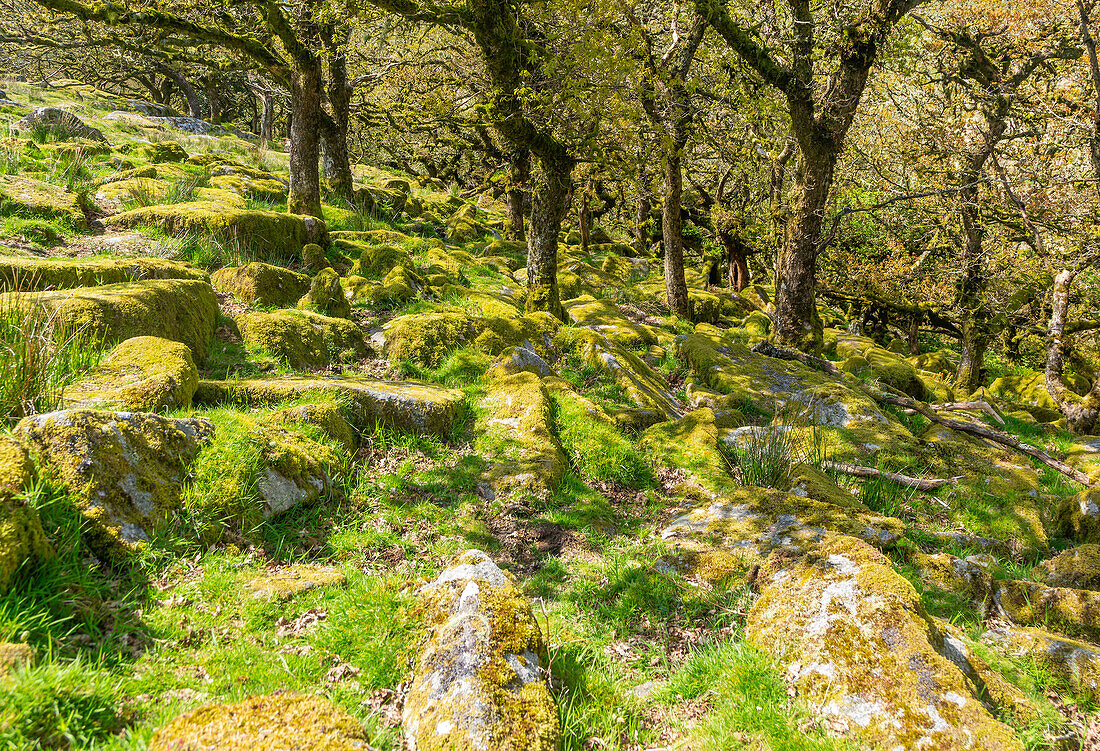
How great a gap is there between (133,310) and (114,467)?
2899 mm

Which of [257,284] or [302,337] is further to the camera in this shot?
[257,284]

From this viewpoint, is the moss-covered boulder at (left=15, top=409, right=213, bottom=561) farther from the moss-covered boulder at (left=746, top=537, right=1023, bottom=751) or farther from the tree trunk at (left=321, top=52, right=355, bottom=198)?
the tree trunk at (left=321, top=52, right=355, bottom=198)

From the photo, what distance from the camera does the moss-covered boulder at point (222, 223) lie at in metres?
9.32

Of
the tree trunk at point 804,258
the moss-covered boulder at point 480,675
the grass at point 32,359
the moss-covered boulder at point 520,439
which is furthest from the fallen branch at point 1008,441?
the grass at point 32,359

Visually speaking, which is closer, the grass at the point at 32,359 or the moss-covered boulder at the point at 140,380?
the grass at the point at 32,359

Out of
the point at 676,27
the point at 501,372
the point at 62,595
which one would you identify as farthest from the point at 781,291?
the point at 62,595

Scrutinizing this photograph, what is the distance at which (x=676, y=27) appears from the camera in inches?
478

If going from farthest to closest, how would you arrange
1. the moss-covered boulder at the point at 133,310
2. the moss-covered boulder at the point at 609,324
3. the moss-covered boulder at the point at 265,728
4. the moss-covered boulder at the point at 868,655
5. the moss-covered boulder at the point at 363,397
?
the moss-covered boulder at the point at 609,324 → the moss-covered boulder at the point at 363,397 → the moss-covered boulder at the point at 133,310 → the moss-covered boulder at the point at 868,655 → the moss-covered boulder at the point at 265,728

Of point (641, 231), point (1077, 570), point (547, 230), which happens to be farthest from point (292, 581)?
point (641, 231)

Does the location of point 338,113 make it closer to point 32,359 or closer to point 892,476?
point 32,359

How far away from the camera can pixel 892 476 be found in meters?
7.04

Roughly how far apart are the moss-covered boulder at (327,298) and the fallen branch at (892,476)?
7.38 m

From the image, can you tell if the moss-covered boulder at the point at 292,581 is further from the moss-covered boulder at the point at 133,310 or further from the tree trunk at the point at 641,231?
the tree trunk at the point at 641,231

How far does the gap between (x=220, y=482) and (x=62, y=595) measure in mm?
1250
